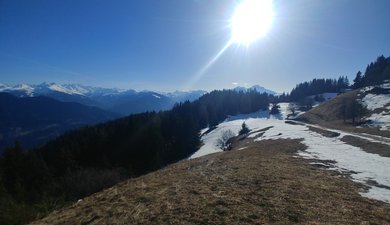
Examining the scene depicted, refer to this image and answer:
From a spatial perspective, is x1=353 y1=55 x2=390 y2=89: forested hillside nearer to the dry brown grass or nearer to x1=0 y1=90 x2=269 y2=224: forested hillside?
x1=0 y1=90 x2=269 y2=224: forested hillside

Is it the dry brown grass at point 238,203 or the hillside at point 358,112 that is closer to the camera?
the dry brown grass at point 238,203

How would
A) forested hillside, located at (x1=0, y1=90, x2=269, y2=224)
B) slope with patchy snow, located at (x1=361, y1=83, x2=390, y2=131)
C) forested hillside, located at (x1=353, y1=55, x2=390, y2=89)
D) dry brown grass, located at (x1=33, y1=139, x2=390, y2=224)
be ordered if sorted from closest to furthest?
dry brown grass, located at (x1=33, y1=139, x2=390, y2=224) < forested hillside, located at (x1=0, y1=90, x2=269, y2=224) < slope with patchy snow, located at (x1=361, y1=83, x2=390, y2=131) < forested hillside, located at (x1=353, y1=55, x2=390, y2=89)

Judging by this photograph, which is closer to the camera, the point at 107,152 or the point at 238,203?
the point at 238,203

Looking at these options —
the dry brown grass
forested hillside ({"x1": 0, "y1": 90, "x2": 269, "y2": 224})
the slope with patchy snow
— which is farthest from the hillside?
the dry brown grass

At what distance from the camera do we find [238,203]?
40.4 ft

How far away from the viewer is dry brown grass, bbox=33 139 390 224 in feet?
35.7

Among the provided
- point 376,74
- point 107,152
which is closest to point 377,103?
point 376,74

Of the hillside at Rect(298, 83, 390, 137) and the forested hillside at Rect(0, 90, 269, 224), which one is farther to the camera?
the hillside at Rect(298, 83, 390, 137)

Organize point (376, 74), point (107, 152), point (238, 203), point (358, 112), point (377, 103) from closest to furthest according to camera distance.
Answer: point (238, 203) < point (358, 112) < point (377, 103) < point (107, 152) < point (376, 74)

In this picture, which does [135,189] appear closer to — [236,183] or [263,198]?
[236,183]

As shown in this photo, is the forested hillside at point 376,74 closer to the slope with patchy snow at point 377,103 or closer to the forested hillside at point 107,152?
the slope with patchy snow at point 377,103

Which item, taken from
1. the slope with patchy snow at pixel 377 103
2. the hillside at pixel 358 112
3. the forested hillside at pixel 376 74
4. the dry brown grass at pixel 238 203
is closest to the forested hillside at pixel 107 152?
the hillside at pixel 358 112

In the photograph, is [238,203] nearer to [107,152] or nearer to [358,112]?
[358,112]

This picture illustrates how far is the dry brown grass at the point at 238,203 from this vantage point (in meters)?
10.9
